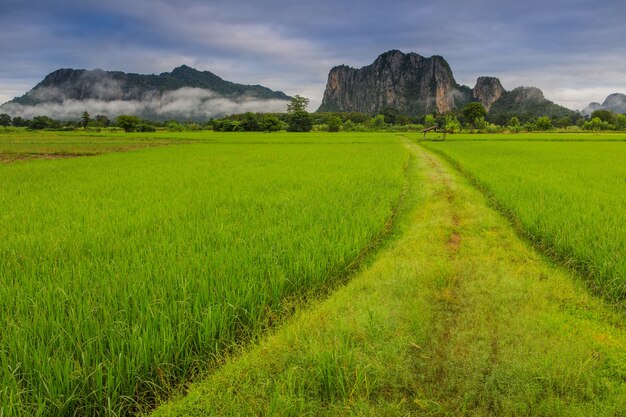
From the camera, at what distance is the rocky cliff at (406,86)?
17525 cm

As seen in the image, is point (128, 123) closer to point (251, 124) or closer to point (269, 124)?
point (251, 124)

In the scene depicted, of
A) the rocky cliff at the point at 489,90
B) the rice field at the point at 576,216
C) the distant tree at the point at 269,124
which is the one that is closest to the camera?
the rice field at the point at 576,216

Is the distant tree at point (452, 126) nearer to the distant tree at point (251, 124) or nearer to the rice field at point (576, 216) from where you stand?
the distant tree at point (251, 124)

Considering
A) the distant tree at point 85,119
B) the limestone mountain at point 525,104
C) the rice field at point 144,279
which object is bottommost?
the rice field at point 144,279

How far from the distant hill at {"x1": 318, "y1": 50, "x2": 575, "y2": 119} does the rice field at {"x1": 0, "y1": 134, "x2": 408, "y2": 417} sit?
17431 cm

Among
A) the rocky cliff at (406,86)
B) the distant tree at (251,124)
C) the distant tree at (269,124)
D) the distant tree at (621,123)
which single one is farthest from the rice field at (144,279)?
the rocky cliff at (406,86)

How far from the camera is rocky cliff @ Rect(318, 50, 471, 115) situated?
175250 millimetres

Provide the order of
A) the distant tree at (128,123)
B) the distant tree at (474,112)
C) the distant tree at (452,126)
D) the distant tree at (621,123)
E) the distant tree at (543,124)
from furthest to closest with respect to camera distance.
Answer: the distant tree at (543,124), the distant tree at (474,112), the distant tree at (621,123), the distant tree at (128,123), the distant tree at (452,126)

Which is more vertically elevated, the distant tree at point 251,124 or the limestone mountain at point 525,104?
the limestone mountain at point 525,104

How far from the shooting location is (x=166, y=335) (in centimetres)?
236

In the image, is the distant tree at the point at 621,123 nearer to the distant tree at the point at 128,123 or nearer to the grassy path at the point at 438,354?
the grassy path at the point at 438,354

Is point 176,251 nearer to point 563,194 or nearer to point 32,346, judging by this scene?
point 32,346

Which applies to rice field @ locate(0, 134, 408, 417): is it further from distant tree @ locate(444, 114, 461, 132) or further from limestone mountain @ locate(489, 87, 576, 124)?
limestone mountain @ locate(489, 87, 576, 124)

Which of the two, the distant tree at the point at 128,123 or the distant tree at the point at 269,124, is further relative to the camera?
the distant tree at the point at 269,124
